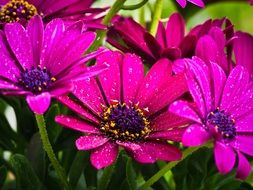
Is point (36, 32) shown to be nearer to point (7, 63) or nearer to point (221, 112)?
point (7, 63)

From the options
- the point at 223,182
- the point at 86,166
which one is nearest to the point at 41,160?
the point at 86,166

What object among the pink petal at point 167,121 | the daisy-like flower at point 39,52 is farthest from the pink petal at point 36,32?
the pink petal at point 167,121

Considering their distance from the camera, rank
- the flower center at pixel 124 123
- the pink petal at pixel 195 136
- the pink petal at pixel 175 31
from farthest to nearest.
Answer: the pink petal at pixel 175 31 < the flower center at pixel 124 123 < the pink petal at pixel 195 136

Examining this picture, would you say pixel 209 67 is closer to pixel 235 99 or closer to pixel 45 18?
pixel 235 99

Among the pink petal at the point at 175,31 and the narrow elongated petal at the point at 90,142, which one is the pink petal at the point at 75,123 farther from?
the pink petal at the point at 175,31

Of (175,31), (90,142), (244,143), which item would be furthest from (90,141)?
(175,31)

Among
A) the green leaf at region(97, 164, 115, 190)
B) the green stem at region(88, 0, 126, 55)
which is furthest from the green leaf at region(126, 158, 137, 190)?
the green stem at region(88, 0, 126, 55)
